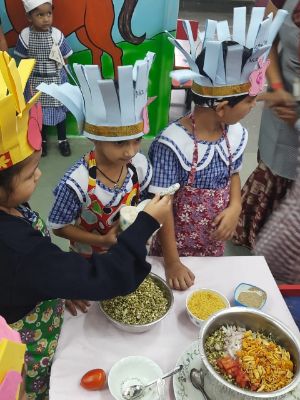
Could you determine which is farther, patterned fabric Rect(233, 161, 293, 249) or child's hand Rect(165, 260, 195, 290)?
patterned fabric Rect(233, 161, 293, 249)

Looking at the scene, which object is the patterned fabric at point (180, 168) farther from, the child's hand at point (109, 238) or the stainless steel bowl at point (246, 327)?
the stainless steel bowl at point (246, 327)

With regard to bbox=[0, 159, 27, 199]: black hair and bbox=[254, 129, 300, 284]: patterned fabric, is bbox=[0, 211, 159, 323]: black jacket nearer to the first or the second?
bbox=[0, 159, 27, 199]: black hair

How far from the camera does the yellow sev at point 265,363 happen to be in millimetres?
870

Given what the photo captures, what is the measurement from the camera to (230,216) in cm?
147

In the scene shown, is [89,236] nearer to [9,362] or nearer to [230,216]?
[230,216]

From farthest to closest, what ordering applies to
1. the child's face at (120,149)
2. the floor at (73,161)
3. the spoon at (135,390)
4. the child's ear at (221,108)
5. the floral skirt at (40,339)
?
the floor at (73,161)
the child's ear at (221,108)
the child's face at (120,149)
the floral skirt at (40,339)
the spoon at (135,390)

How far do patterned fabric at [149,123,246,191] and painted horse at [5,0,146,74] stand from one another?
→ 1.54 meters

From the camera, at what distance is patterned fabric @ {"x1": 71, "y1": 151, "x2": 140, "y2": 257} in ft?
4.17

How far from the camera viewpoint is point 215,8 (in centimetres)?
624

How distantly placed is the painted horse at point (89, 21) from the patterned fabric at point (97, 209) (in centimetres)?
162

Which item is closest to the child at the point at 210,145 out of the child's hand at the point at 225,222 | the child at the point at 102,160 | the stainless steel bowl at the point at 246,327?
the child's hand at the point at 225,222

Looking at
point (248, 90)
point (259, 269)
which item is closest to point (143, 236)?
point (259, 269)

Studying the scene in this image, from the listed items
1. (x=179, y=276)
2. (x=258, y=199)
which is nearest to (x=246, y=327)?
(x=179, y=276)

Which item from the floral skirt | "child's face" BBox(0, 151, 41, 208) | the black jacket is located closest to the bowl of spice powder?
the black jacket
